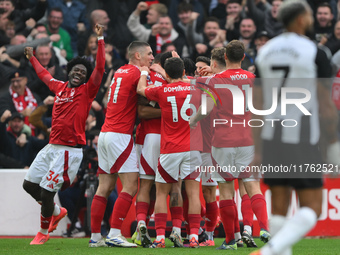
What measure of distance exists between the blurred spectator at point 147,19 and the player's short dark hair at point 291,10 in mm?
10217

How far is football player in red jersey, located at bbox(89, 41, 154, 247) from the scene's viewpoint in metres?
8.53

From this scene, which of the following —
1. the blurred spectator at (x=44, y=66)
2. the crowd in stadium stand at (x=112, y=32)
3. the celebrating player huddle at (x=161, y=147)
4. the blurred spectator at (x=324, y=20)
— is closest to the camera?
the celebrating player huddle at (x=161, y=147)

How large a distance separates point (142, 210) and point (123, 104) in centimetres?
145

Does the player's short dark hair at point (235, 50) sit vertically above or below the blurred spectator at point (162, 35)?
below

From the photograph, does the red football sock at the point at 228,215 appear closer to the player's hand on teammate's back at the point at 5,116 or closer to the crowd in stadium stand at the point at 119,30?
the crowd in stadium stand at the point at 119,30

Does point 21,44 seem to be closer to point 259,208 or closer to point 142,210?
point 142,210

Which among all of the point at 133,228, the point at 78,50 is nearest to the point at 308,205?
the point at 133,228

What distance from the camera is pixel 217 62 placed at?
883 centimetres

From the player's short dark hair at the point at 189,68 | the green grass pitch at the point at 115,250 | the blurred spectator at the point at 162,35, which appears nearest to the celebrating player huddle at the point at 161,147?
the player's short dark hair at the point at 189,68

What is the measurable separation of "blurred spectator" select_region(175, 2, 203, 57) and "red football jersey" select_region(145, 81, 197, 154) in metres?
6.52

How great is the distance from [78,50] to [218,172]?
25.3 feet

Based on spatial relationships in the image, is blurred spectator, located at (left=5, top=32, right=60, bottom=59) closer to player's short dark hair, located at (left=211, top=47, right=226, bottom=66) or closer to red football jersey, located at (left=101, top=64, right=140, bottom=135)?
red football jersey, located at (left=101, top=64, right=140, bottom=135)

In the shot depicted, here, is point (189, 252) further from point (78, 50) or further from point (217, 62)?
point (78, 50)

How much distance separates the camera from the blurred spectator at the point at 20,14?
14688 mm
